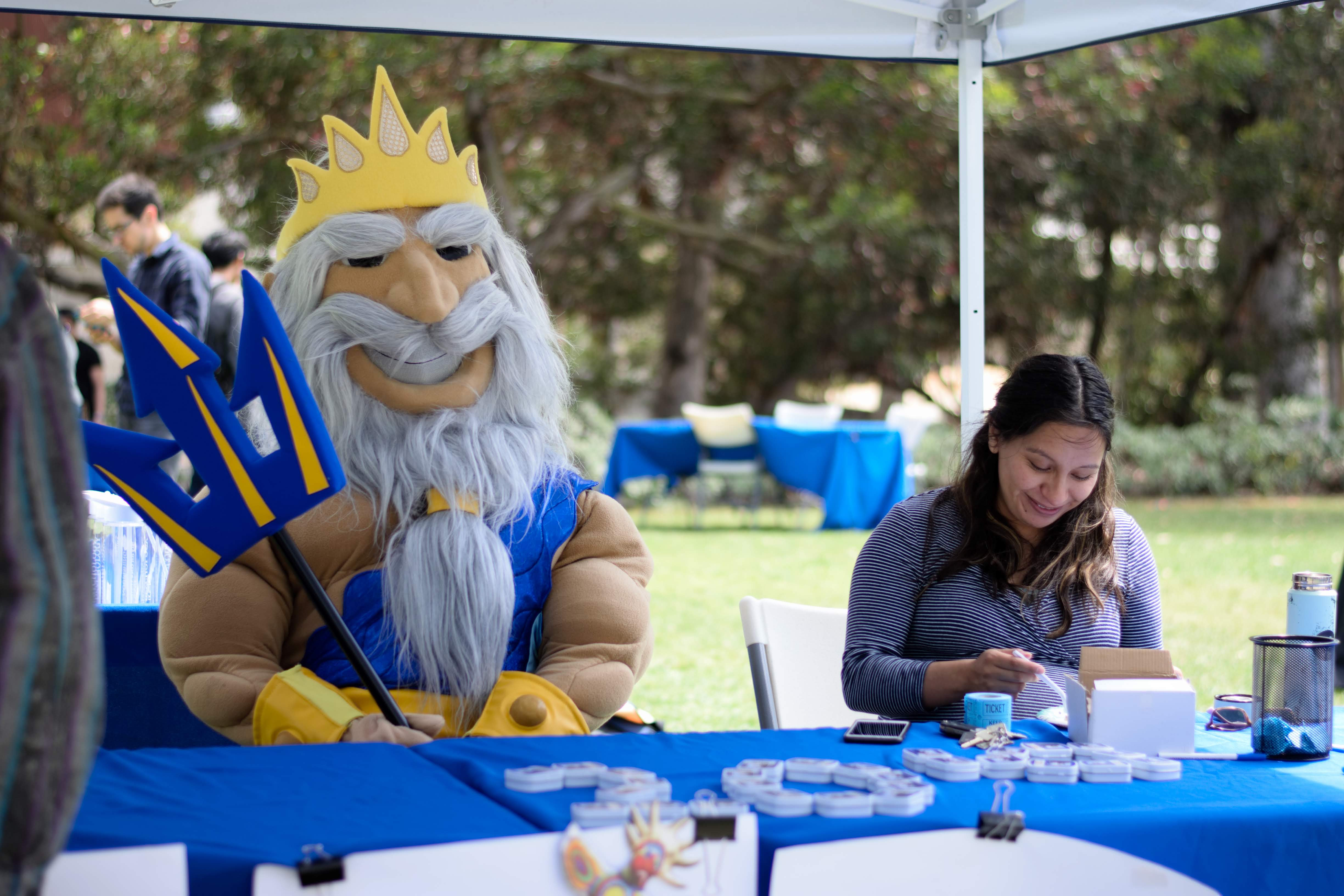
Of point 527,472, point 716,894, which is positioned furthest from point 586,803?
point 527,472

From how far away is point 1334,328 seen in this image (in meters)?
14.9

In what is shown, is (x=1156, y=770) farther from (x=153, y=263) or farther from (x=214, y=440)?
(x=153, y=263)

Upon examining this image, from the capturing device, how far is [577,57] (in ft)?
36.8

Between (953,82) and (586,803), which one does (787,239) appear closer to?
(953,82)

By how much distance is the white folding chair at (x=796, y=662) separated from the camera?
9.14ft

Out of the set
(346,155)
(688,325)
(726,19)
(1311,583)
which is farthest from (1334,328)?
(346,155)

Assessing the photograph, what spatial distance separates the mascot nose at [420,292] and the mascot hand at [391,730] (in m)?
0.69

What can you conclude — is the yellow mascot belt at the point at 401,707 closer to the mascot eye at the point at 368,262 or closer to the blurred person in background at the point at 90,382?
the mascot eye at the point at 368,262

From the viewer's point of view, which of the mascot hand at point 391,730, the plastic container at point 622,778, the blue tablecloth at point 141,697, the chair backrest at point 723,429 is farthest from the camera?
the chair backrest at point 723,429

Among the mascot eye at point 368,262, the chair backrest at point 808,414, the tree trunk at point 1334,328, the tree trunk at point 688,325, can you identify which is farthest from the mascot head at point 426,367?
the tree trunk at point 1334,328

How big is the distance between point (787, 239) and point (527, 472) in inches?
466

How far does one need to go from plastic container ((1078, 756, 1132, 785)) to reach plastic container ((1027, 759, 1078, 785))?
13mm

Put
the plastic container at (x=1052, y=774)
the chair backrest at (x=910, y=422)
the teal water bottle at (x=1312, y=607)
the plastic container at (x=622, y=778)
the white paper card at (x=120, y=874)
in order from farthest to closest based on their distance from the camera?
the chair backrest at (x=910, y=422), the teal water bottle at (x=1312, y=607), the plastic container at (x=1052, y=774), the plastic container at (x=622, y=778), the white paper card at (x=120, y=874)

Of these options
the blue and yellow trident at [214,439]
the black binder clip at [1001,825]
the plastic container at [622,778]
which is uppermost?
the blue and yellow trident at [214,439]
